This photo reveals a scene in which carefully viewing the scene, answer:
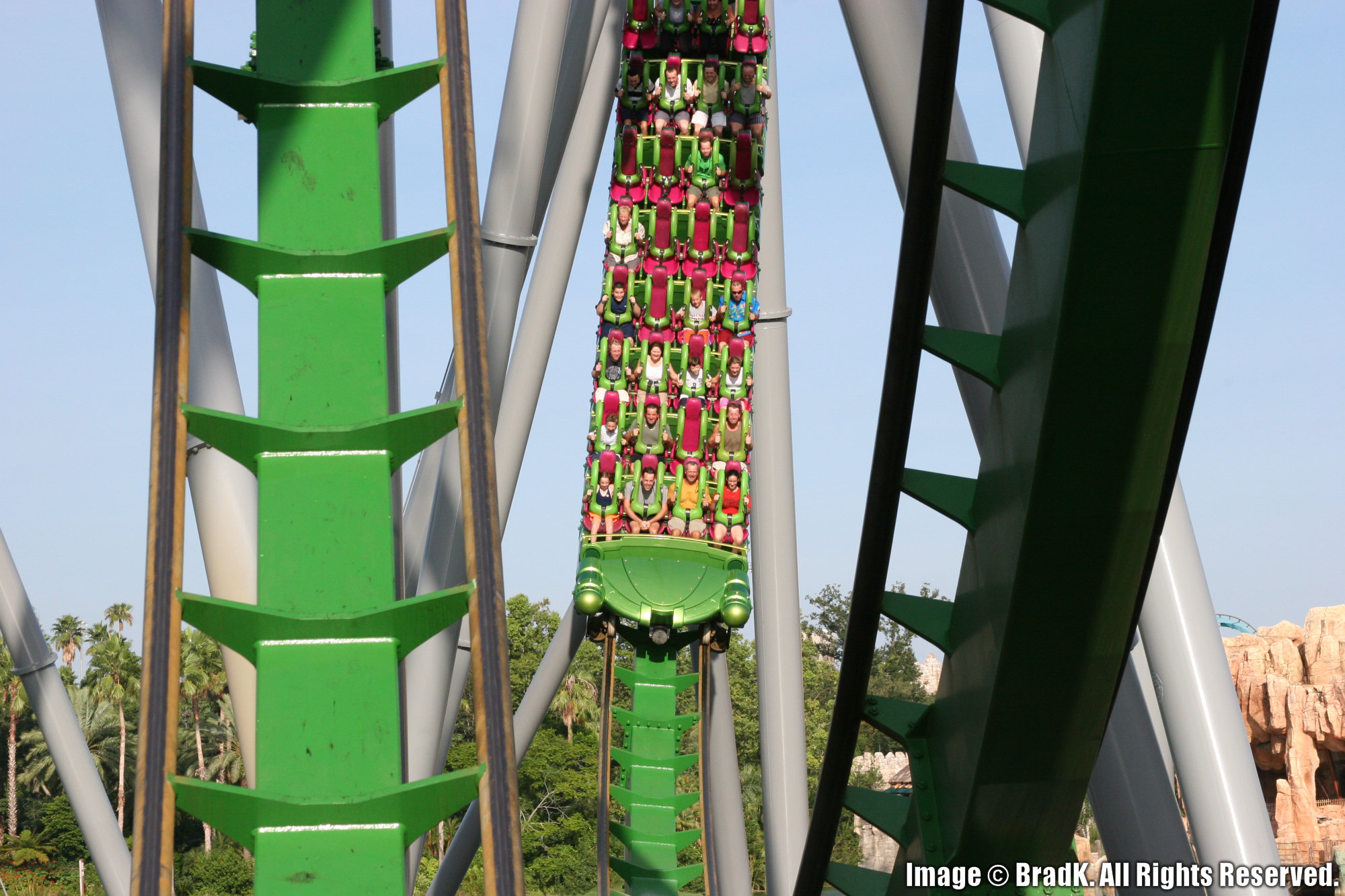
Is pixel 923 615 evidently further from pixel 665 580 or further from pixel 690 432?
pixel 690 432

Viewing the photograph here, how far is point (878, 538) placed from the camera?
2883mm

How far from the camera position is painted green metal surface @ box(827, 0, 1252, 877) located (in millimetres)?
1841

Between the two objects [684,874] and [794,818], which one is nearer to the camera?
[794,818]

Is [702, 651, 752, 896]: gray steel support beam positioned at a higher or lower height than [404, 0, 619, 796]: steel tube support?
lower

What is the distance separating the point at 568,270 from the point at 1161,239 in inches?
231

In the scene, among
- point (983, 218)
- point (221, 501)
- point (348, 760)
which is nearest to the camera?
point (348, 760)

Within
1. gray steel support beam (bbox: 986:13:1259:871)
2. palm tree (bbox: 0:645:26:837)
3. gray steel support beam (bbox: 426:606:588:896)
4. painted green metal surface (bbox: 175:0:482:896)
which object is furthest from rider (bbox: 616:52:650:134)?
palm tree (bbox: 0:645:26:837)

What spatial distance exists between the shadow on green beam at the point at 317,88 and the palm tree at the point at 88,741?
30.0 m

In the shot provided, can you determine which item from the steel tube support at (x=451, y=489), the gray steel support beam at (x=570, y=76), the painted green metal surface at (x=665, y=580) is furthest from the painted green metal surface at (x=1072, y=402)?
the painted green metal surface at (x=665, y=580)

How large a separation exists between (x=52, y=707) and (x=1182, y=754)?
4.53 m

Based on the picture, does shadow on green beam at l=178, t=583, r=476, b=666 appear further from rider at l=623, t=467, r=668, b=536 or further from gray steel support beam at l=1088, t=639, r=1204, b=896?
rider at l=623, t=467, r=668, b=536

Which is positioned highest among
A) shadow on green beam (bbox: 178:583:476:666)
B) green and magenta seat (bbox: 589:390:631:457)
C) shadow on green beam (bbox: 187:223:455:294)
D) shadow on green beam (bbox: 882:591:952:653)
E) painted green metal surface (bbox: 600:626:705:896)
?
shadow on green beam (bbox: 187:223:455:294)

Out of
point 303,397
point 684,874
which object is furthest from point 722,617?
point 303,397

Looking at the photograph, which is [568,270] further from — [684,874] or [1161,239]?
[1161,239]
